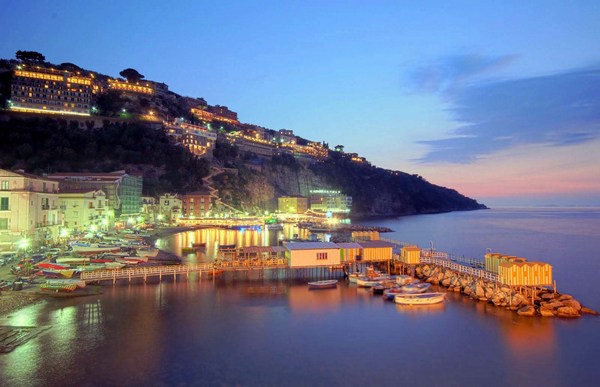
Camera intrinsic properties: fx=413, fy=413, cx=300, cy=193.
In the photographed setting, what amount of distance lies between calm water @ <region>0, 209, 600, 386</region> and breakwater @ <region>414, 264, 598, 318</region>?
71 centimetres

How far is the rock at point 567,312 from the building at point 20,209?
129 ft

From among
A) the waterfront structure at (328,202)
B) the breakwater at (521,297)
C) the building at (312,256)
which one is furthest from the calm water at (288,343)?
the waterfront structure at (328,202)

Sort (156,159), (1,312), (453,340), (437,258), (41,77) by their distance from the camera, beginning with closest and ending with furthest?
(453,340) < (1,312) < (437,258) < (156,159) < (41,77)

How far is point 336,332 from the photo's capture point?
67.8 feet

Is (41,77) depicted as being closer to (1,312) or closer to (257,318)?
(1,312)

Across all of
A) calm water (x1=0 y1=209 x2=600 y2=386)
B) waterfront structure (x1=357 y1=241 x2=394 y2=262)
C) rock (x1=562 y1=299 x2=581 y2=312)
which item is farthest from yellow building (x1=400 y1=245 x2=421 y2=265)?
rock (x1=562 y1=299 x2=581 y2=312)

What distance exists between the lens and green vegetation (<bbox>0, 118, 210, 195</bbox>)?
73938mm

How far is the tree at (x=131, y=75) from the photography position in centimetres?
12262

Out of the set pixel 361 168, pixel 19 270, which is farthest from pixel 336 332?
pixel 361 168

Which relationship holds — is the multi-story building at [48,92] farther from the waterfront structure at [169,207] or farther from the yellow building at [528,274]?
the yellow building at [528,274]

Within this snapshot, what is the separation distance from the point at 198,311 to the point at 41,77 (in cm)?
9391

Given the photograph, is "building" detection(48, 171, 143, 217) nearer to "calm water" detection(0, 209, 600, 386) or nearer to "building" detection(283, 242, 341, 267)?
"calm water" detection(0, 209, 600, 386)

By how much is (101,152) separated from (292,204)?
159 feet

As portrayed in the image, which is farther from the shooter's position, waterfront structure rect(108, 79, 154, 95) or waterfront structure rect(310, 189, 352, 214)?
waterfront structure rect(310, 189, 352, 214)
